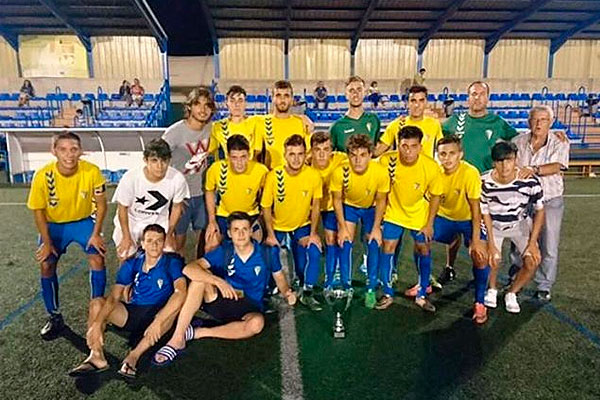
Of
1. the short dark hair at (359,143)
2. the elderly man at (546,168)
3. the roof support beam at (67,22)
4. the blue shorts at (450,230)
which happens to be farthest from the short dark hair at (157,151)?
the roof support beam at (67,22)

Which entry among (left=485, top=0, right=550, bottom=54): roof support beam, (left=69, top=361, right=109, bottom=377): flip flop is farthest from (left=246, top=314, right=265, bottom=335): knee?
(left=485, top=0, right=550, bottom=54): roof support beam

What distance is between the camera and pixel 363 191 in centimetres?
425

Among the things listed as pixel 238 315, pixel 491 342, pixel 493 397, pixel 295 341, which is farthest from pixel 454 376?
pixel 238 315

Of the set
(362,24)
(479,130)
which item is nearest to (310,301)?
(479,130)

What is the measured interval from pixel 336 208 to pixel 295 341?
1278 mm

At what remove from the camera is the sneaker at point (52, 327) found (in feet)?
12.0

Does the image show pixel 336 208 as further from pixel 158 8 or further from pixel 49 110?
pixel 158 8

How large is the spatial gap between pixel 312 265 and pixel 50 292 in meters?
2.21

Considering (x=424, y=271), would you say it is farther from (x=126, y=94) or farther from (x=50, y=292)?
(x=126, y=94)

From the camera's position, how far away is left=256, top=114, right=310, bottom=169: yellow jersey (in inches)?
186

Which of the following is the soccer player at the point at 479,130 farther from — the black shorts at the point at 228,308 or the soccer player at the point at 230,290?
the black shorts at the point at 228,308

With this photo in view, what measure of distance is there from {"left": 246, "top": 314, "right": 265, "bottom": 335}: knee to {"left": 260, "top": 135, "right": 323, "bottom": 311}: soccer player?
2.10 ft

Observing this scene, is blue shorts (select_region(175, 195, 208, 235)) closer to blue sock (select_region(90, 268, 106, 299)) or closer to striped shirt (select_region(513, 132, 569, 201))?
blue sock (select_region(90, 268, 106, 299))

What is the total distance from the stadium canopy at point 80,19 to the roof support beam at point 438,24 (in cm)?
1098
